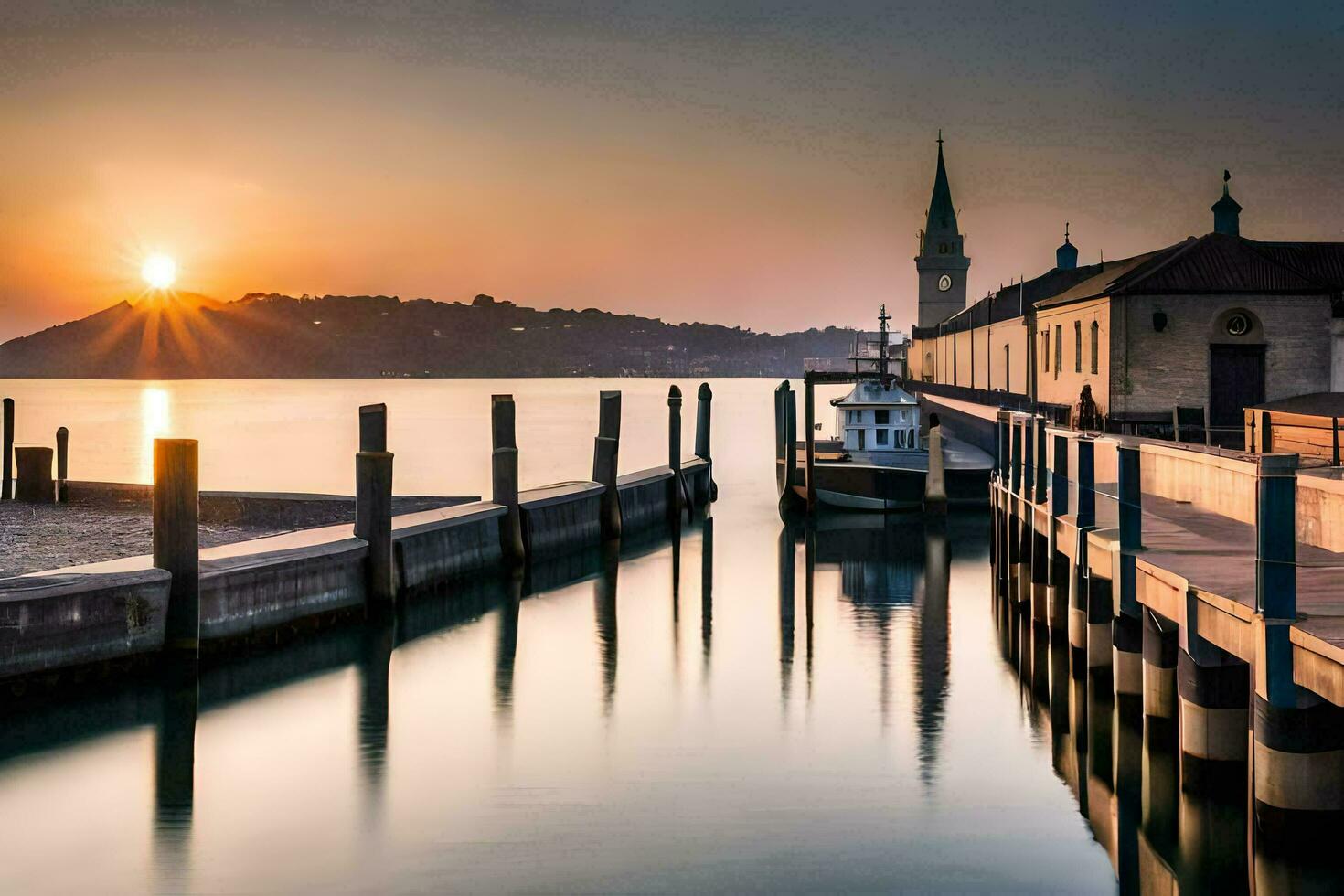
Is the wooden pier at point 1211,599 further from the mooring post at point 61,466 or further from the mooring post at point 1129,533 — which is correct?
the mooring post at point 61,466

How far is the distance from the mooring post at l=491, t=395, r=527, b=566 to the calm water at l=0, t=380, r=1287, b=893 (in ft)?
3.28

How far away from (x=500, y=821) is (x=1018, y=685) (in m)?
8.37

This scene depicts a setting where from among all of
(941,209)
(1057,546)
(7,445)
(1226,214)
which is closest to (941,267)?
(941,209)

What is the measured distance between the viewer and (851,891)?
10.6 m

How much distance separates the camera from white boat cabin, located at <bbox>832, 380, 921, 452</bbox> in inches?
1574

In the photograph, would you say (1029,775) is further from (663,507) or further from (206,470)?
(206,470)

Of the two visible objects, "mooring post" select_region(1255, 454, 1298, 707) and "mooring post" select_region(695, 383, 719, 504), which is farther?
"mooring post" select_region(695, 383, 719, 504)

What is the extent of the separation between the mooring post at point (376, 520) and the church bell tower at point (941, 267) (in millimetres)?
99065

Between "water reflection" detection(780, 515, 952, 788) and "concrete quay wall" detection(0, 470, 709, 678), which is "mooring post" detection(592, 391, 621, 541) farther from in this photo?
"water reflection" detection(780, 515, 952, 788)

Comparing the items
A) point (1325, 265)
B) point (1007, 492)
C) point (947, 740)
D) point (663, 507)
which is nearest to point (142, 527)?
point (663, 507)

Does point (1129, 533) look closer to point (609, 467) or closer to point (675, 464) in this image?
point (609, 467)

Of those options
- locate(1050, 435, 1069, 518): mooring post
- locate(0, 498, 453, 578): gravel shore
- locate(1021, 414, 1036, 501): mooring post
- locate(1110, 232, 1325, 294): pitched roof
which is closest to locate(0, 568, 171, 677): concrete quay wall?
locate(0, 498, 453, 578): gravel shore

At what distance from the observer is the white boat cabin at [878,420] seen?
39969 mm

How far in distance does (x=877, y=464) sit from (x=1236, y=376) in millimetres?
9916
